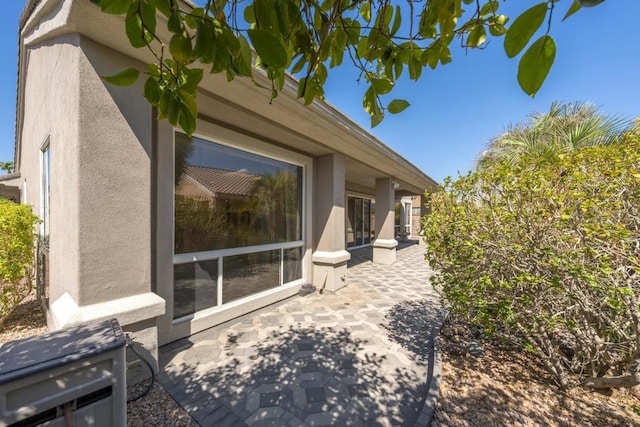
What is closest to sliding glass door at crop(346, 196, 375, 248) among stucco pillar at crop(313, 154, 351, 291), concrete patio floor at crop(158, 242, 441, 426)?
stucco pillar at crop(313, 154, 351, 291)

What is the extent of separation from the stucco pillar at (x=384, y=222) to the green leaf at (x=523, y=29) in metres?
9.43

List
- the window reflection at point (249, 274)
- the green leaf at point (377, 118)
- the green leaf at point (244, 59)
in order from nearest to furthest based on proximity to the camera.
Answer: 1. the green leaf at point (244, 59)
2. the green leaf at point (377, 118)
3. the window reflection at point (249, 274)

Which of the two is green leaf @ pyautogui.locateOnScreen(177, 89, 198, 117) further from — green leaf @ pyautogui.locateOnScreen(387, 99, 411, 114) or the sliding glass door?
the sliding glass door

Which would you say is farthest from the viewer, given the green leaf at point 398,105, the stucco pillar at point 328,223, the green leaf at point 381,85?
the stucco pillar at point 328,223

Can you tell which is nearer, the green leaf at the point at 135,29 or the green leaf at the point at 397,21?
the green leaf at the point at 135,29

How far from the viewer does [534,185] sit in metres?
2.65

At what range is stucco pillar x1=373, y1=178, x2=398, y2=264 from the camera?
1002cm

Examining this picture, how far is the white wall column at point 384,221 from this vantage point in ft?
32.9

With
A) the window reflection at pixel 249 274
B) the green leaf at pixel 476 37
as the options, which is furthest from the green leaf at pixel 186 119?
the window reflection at pixel 249 274

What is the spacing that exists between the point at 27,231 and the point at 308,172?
5.27 metres

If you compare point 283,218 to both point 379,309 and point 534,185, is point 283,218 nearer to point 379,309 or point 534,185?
point 379,309

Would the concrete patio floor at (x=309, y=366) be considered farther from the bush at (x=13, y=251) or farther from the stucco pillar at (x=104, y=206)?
the bush at (x=13, y=251)

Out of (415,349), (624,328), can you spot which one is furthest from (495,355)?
(624,328)

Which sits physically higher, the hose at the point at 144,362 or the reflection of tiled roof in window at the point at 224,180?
the reflection of tiled roof in window at the point at 224,180
